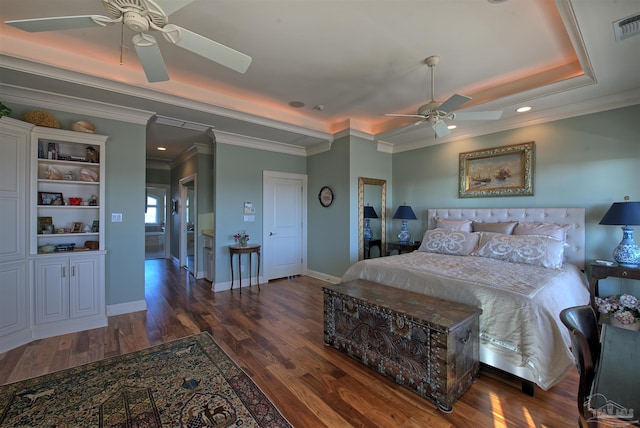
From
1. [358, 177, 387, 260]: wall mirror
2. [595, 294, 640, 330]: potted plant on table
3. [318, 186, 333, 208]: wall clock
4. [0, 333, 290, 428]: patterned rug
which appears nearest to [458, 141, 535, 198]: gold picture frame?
[358, 177, 387, 260]: wall mirror

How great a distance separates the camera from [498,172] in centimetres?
414

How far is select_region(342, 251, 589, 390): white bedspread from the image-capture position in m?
1.88

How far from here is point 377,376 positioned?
2215 millimetres

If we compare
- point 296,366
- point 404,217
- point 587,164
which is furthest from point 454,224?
point 296,366

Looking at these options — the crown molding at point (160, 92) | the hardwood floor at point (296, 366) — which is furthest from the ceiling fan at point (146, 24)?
the hardwood floor at point (296, 366)

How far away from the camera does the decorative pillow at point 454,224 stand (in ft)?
13.6

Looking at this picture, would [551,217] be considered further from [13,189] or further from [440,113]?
[13,189]

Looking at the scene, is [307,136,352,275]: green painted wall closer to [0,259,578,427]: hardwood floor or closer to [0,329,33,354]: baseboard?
[0,259,578,427]: hardwood floor

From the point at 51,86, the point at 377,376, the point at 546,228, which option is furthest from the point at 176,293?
the point at 546,228

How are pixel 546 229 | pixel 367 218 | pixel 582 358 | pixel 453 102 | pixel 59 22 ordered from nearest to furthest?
pixel 582 358
pixel 59 22
pixel 453 102
pixel 546 229
pixel 367 218

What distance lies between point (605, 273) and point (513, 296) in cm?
170

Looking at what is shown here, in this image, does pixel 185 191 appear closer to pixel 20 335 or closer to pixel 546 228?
A: pixel 20 335

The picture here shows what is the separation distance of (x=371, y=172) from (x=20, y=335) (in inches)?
198

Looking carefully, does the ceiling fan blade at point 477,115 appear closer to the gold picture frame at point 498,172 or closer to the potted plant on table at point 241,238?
the gold picture frame at point 498,172
